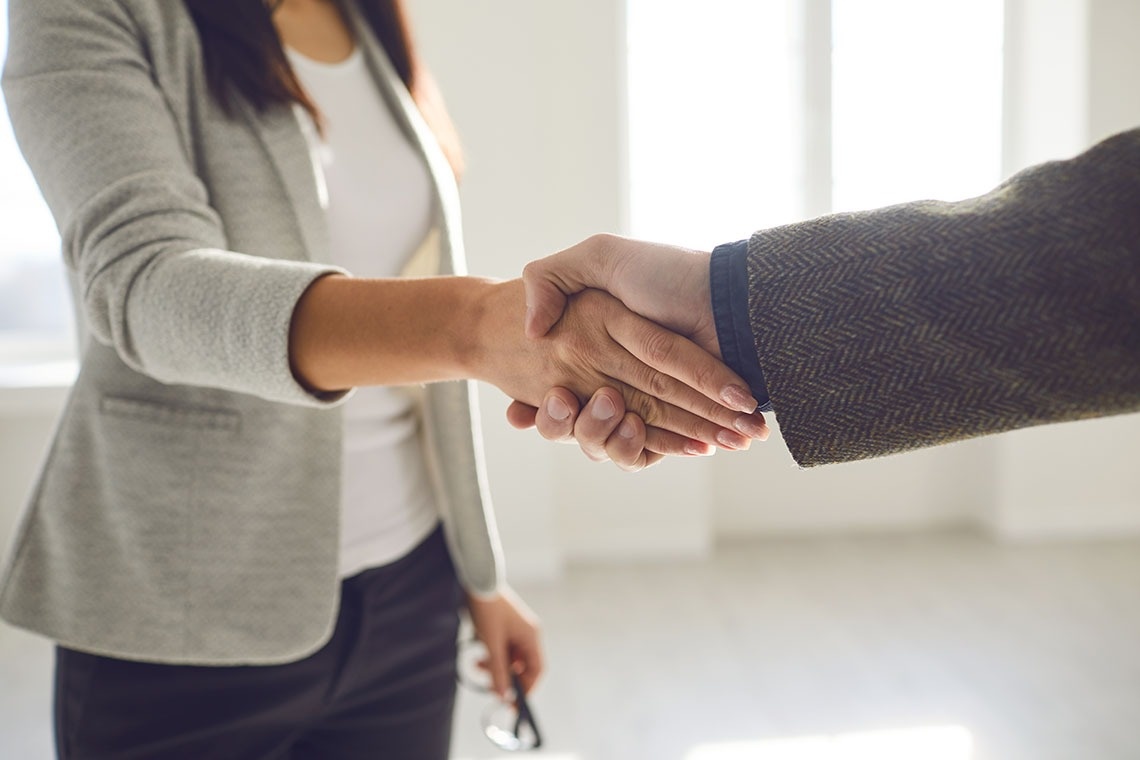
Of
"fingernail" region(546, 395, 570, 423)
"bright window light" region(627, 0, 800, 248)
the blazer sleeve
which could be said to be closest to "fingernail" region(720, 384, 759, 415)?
"fingernail" region(546, 395, 570, 423)

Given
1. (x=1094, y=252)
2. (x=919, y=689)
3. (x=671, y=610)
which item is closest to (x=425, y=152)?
(x=1094, y=252)

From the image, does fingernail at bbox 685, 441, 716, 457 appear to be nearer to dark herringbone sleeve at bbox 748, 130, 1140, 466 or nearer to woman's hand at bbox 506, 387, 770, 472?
woman's hand at bbox 506, 387, 770, 472

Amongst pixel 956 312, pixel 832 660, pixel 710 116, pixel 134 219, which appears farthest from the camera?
pixel 710 116

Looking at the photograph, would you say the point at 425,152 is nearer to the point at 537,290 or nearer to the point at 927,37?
the point at 537,290

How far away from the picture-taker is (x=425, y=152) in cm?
97

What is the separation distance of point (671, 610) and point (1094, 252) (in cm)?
A: 243

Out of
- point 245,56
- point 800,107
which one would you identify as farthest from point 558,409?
point 800,107

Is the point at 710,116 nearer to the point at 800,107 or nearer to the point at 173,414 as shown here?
the point at 800,107

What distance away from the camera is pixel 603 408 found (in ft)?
2.25

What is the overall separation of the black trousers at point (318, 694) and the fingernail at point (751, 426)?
411 mm

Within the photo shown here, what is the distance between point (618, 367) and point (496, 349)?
92 millimetres

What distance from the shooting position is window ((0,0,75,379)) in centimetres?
341

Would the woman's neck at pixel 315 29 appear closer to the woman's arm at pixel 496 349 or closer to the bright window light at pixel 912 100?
the woman's arm at pixel 496 349

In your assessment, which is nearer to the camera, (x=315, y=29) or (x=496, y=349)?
(x=496, y=349)
